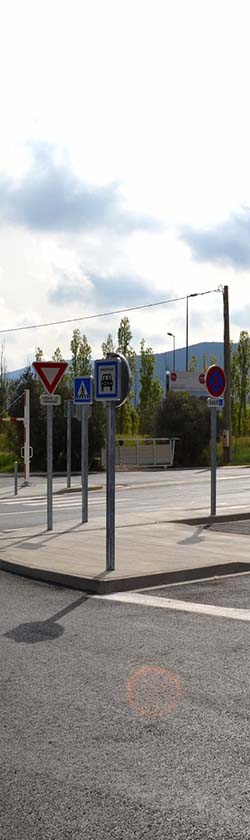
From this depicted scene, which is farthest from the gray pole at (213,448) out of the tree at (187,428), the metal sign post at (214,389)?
the tree at (187,428)

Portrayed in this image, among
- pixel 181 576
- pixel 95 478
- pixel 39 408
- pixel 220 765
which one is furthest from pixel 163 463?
pixel 220 765

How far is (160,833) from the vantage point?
3.77 meters

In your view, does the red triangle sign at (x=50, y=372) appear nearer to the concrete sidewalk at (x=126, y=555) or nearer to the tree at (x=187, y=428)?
the concrete sidewalk at (x=126, y=555)

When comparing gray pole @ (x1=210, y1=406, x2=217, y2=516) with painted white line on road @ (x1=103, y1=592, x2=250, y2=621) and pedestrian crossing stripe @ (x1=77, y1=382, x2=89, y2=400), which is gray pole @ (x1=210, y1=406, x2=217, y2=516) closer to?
pedestrian crossing stripe @ (x1=77, y1=382, x2=89, y2=400)

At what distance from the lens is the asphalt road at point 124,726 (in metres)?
3.95

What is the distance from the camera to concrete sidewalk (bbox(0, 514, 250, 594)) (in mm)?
9953

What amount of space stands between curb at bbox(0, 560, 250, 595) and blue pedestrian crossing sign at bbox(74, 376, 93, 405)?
4.69 meters

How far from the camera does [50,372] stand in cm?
1447

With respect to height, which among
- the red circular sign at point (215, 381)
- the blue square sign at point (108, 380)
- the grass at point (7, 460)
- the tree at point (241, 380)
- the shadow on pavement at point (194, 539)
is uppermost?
the tree at point (241, 380)

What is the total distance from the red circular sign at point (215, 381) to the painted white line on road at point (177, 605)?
7.27 metres

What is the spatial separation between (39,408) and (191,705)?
118 ft

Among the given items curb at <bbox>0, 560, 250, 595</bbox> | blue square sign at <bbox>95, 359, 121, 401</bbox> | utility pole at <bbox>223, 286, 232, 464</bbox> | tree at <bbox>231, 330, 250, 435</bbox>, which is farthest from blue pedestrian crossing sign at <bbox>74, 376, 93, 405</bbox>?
tree at <bbox>231, 330, 250, 435</bbox>

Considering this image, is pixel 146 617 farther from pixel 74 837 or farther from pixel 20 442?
pixel 20 442

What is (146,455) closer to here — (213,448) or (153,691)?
(213,448)
